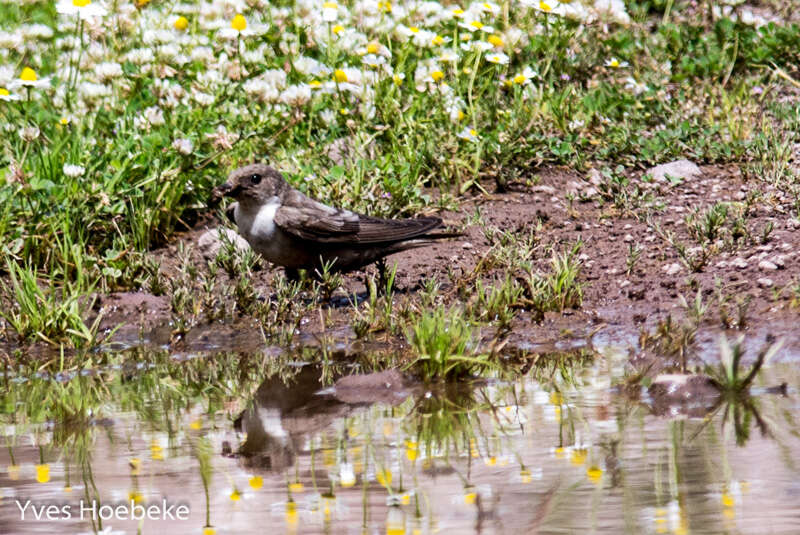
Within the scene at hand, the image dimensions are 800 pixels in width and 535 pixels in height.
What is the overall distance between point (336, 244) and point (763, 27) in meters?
4.85

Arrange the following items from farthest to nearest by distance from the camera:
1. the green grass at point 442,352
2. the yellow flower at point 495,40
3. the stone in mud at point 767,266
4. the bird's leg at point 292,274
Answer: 1. the yellow flower at point 495,40
2. the bird's leg at point 292,274
3. the stone in mud at point 767,266
4. the green grass at point 442,352

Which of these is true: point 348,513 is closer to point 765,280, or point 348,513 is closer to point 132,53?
point 765,280

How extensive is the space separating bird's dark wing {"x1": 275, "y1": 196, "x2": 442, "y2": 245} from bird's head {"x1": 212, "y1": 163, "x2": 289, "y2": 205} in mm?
118

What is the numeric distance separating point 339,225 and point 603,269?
1.53 meters

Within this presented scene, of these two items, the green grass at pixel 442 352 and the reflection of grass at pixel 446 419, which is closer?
the reflection of grass at pixel 446 419

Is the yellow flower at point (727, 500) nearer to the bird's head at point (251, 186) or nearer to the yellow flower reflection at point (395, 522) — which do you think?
the yellow flower reflection at point (395, 522)

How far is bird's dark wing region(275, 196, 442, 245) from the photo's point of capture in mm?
6871

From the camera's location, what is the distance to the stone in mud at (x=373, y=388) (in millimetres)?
4988

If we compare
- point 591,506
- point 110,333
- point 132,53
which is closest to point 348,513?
point 591,506

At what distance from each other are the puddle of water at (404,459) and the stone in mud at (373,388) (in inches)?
1.4

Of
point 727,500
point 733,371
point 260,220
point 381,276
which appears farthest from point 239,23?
point 727,500

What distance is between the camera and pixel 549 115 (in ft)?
29.2

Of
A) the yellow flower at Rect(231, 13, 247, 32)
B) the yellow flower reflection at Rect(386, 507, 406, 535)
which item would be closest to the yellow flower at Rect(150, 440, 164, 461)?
the yellow flower reflection at Rect(386, 507, 406, 535)

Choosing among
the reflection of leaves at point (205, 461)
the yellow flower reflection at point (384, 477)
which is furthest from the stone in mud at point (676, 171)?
the yellow flower reflection at point (384, 477)
